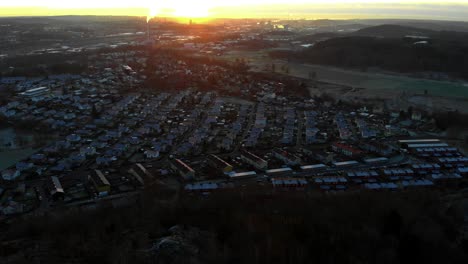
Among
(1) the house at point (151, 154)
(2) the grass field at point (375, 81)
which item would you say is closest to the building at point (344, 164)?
(1) the house at point (151, 154)

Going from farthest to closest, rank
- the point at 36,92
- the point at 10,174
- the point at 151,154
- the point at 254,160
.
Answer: the point at 36,92 → the point at 151,154 → the point at 254,160 → the point at 10,174

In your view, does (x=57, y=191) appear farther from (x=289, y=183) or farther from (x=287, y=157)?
(x=287, y=157)

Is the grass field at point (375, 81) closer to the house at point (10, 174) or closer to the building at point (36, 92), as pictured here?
the building at point (36, 92)

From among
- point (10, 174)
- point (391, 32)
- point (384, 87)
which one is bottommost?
point (10, 174)

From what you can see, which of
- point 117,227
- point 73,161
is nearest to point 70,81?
point 73,161

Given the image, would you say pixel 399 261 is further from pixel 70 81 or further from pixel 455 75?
pixel 455 75

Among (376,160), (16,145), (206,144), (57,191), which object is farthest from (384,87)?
(57,191)
